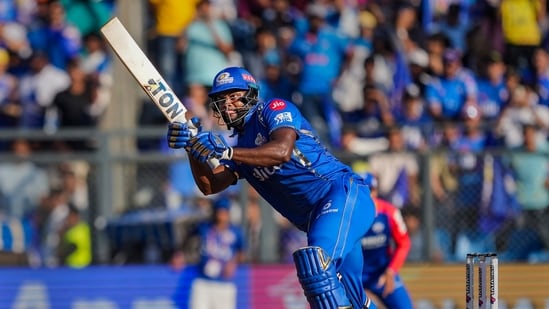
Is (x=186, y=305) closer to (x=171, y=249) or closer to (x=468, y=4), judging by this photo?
(x=171, y=249)

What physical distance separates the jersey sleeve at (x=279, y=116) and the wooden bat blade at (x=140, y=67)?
0.72 m

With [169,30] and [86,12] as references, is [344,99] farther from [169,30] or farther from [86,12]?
[86,12]

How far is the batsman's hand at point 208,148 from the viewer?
326 inches

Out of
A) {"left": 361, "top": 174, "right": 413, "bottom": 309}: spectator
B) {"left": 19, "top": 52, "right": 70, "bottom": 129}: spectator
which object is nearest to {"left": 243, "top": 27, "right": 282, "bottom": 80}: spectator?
{"left": 19, "top": 52, "right": 70, "bottom": 129}: spectator

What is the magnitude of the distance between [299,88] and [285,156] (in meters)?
6.50

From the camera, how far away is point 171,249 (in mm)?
13945

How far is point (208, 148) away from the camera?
830cm

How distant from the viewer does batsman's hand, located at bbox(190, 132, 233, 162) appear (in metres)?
8.29

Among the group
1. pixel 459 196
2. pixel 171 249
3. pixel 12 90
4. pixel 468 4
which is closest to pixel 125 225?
pixel 171 249

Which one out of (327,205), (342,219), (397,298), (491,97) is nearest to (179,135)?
(327,205)

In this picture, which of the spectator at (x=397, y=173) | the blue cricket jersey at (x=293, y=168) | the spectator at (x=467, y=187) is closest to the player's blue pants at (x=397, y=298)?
the spectator at (x=397, y=173)

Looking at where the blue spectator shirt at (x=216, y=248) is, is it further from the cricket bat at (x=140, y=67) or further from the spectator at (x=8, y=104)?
the cricket bat at (x=140, y=67)

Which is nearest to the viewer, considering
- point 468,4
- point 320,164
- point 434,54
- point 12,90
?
point 320,164

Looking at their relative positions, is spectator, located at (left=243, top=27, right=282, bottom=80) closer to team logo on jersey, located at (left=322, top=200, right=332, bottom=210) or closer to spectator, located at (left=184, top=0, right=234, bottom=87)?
spectator, located at (left=184, top=0, right=234, bottom=87)
